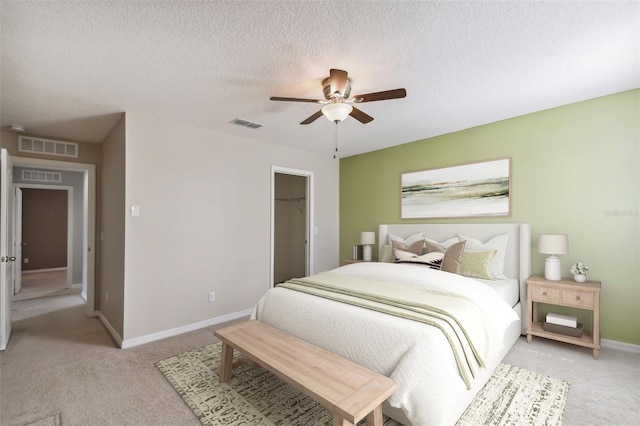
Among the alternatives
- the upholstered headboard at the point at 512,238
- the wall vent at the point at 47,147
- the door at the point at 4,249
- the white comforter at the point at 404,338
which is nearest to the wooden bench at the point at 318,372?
the white comforter at the point at 404,338

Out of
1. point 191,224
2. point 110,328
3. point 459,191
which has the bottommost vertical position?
point 110,328

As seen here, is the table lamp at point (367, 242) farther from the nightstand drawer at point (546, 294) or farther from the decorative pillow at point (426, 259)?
the nightstand drawer at point (546, 294)

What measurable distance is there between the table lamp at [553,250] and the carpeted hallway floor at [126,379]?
28.5 inches

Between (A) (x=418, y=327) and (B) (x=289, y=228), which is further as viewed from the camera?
(B) (x=289, y=228)

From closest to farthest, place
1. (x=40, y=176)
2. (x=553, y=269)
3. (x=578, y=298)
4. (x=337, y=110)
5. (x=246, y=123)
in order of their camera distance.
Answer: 1. (x=337, y=110)
2. (x=578, y=298)
3. (x=553, y=269)
4. (x=246, y=123)
5. (x=40, y=176)

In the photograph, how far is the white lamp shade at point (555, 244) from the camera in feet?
9.30

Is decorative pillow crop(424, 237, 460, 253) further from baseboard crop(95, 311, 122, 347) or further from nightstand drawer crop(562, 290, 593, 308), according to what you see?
baseboard crop(95, 311, 122, 347)

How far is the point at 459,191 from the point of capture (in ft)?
12.6

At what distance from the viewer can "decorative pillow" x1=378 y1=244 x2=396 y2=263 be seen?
4.05 metres

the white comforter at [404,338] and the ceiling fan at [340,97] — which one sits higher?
the ceiling fan at [340,97]

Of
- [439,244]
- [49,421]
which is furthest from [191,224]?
[439,244]

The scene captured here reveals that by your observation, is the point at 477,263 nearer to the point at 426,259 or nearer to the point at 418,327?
the point at 426,259

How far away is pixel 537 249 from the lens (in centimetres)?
323

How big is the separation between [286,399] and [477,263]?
2.44m
